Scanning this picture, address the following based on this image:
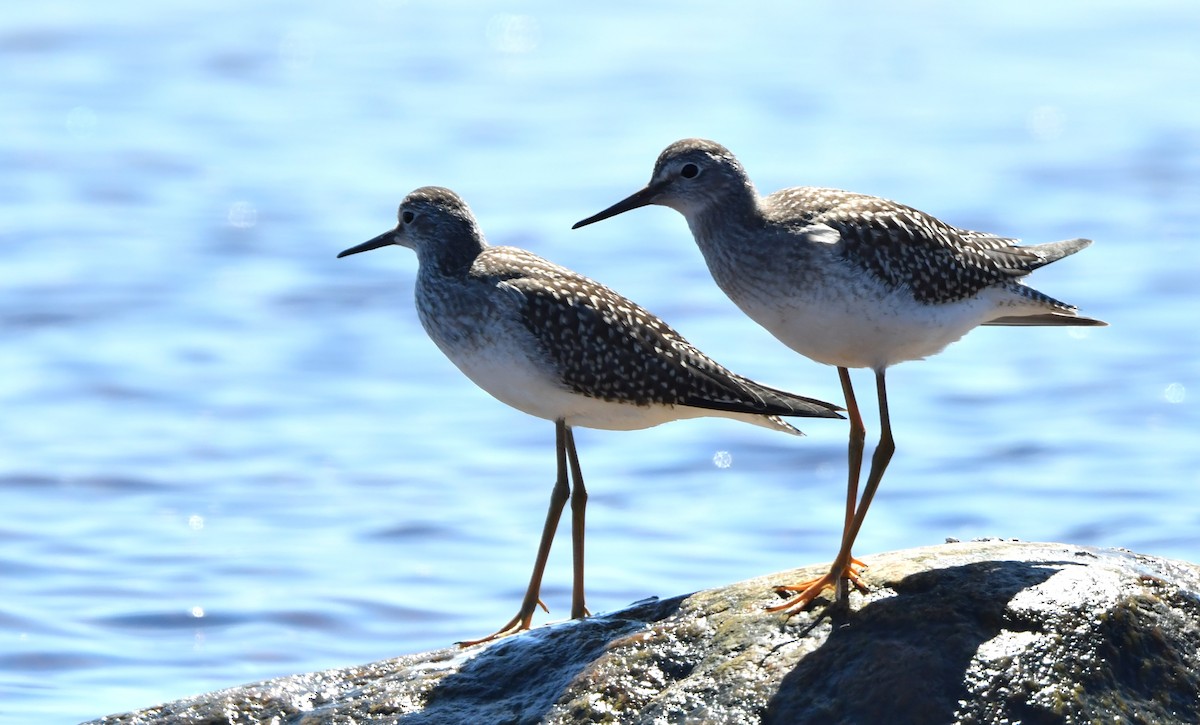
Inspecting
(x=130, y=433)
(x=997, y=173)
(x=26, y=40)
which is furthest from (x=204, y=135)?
(x=997, y=173)

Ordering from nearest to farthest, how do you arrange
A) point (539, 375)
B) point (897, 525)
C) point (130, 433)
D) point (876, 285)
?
1. point (876, 285)
2. point (539, 375)
3. point (897, 525)
4. point (130, 433)

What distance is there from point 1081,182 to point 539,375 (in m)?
14.6

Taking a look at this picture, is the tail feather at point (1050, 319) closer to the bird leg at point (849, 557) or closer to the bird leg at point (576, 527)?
the bird leg at point (849, 557)

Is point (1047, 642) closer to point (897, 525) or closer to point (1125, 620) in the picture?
point (1125, 620)

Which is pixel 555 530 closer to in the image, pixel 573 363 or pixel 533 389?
pixel 533 389

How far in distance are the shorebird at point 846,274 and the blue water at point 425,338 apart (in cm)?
427

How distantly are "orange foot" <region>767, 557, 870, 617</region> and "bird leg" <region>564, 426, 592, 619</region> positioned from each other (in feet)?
4.98

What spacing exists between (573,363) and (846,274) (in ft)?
5.37

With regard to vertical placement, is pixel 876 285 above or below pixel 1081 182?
below

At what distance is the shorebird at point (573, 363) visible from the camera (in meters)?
9.64

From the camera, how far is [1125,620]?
314 inches

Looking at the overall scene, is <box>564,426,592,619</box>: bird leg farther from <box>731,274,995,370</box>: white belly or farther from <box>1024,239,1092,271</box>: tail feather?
<box>1024,239,1092,271</box>: tail feather

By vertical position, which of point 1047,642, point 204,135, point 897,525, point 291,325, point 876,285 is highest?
point 204,135

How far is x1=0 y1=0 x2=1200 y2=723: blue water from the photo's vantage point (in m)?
13.7
